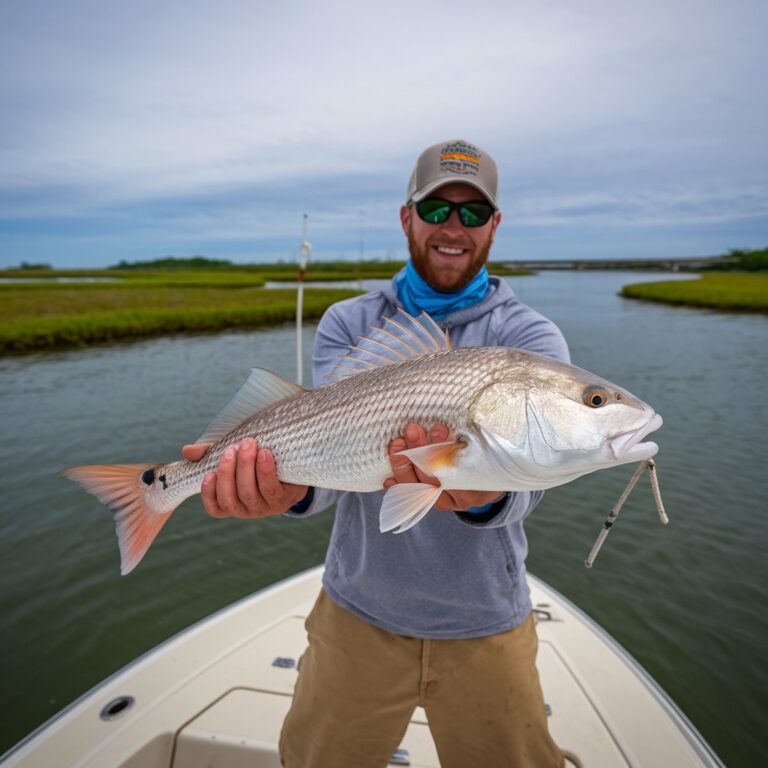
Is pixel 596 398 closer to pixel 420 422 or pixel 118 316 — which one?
pixel 420 422

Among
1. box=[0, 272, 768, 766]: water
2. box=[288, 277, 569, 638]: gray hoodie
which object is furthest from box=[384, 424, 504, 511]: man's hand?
A: box=[0, 272, 768, 766]: water

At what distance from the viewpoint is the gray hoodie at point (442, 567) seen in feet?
7.88

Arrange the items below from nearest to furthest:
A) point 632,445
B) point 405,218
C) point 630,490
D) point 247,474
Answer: point 632,445
point 630,490
point 247,474
point 405,218

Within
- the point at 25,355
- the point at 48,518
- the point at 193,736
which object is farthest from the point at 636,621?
the point at 25,355

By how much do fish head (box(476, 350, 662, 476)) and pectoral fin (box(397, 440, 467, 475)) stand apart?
0.15m

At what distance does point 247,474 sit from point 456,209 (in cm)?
173

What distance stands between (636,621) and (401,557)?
5067mm

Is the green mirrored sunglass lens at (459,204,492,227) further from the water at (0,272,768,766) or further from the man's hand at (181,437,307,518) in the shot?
the water at (0,272,768,766)

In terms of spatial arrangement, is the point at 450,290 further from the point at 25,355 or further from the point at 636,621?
the point at 25,355

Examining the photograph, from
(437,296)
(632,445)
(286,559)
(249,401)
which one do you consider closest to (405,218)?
(437,296)

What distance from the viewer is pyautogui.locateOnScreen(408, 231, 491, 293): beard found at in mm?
2791

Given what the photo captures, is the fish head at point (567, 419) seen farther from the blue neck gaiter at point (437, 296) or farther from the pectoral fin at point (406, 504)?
the blue neck gaiter at point (437, 296)

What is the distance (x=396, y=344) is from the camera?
7.70ft

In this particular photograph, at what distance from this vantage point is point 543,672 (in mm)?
3553
